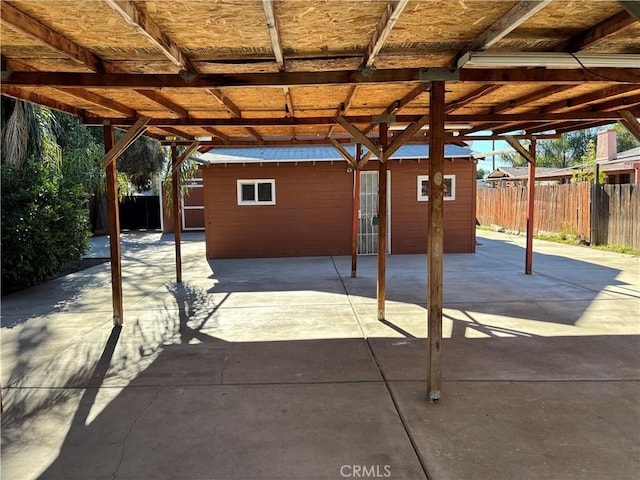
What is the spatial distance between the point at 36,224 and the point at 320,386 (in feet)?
20.2

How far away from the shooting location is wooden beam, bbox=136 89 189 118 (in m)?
4.22

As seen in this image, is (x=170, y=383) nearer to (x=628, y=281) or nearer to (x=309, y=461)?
(x=309, y=461)

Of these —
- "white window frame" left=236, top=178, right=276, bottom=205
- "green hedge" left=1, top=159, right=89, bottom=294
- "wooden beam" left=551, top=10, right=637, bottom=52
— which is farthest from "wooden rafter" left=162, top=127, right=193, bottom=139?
"wooden beam" left=551, top=10, right=637, bottom=52

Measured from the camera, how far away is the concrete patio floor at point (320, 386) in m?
2.59

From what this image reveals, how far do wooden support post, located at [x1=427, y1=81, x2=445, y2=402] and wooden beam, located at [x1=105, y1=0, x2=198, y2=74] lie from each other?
1.88 metres

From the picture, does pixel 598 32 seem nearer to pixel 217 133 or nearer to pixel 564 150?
pixel 217 133

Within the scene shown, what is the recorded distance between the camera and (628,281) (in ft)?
25.0

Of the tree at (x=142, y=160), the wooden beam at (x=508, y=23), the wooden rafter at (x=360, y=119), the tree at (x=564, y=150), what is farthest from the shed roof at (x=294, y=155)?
the tree at (x=564, y=150)

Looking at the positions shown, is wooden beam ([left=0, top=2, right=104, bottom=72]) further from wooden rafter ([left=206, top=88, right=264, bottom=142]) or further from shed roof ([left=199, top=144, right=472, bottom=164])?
shed roof ([left=199, top=144, right=472, bottom=164])

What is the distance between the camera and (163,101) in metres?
4.66

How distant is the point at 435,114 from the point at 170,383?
3.13 m

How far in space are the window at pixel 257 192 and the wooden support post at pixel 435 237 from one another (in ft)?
26.8

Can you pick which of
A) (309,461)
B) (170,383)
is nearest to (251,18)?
(309,461)

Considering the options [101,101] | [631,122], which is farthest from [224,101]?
[631,122]
